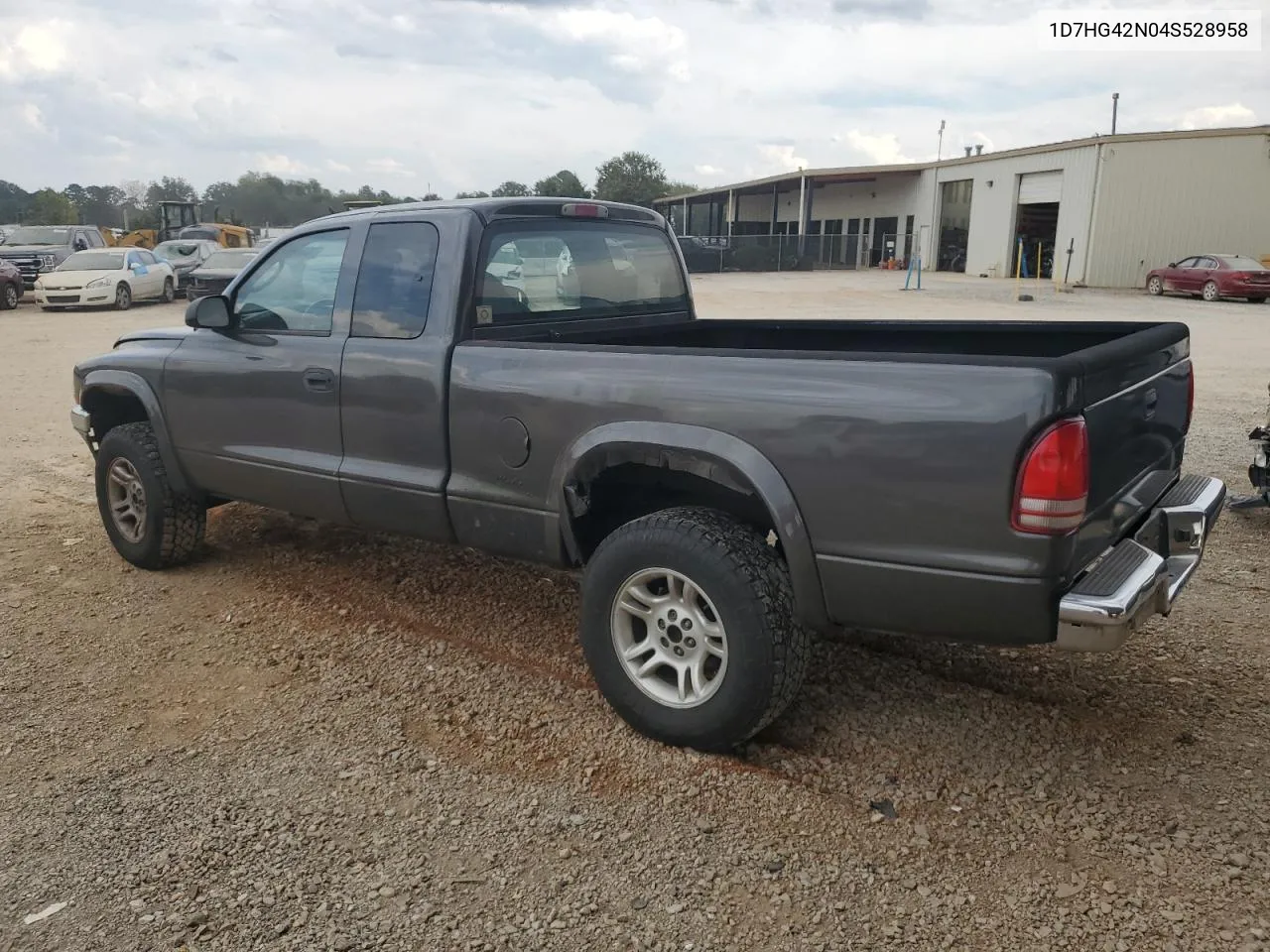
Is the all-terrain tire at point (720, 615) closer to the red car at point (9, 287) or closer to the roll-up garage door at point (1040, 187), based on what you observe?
the red car at point (9, 287)

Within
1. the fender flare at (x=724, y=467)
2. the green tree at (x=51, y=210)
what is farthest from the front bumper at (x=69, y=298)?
the green tree at (x=51, y=210)

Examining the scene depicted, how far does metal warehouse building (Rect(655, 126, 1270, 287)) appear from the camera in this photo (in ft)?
96.5

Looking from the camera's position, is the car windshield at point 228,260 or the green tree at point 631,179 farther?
the green tree at point 631,179

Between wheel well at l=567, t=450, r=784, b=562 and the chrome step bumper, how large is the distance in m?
0.97

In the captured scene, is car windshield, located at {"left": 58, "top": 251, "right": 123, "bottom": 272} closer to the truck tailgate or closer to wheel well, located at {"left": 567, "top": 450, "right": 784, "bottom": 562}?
wheel well, located at {"left": 567, "top": 450, "right": 784, "bottom": 562}

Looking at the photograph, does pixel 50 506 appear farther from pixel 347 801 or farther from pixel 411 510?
pixel 347 801

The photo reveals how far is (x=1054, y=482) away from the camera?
2.58 m

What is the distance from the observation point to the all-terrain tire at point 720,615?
122 inches

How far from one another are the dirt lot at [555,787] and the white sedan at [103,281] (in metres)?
18.9

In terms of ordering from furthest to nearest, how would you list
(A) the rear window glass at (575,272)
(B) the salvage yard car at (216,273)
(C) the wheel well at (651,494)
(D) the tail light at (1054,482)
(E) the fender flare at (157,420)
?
(B) the salvage yard car at (216,273), (E) the fender flare at (157,420), (A) the rear window glass at (575,272), (C) the wheel well at (651,494), (D) the tail light at (1054,482)

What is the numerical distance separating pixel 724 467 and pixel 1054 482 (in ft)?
3.19

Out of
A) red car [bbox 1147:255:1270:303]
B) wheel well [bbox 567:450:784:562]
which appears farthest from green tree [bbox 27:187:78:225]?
wheel well [bbox 567:450:784:562]

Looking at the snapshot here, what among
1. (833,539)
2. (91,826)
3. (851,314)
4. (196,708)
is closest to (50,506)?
(196,708)

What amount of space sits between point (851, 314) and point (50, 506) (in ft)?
54.1
